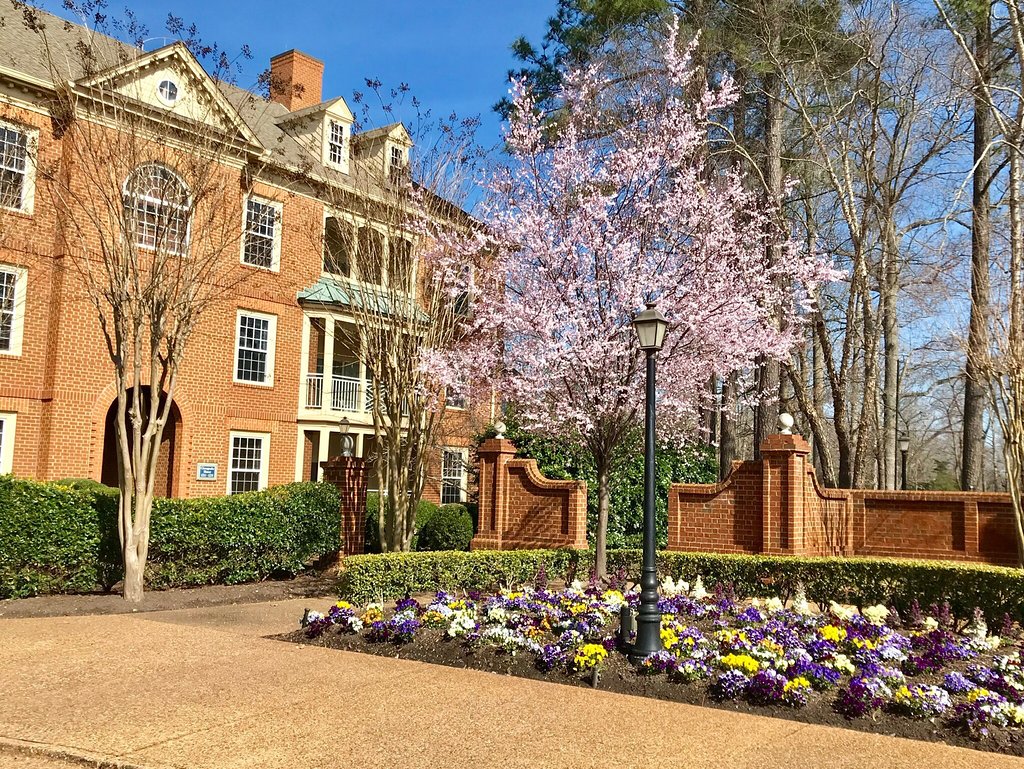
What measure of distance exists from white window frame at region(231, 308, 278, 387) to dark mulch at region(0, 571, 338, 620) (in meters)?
7.84

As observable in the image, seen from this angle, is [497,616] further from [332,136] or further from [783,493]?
[332,136]

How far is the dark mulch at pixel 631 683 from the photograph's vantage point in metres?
5.86

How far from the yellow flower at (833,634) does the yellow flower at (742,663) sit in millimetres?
1095

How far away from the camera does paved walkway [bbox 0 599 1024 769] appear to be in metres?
5.10

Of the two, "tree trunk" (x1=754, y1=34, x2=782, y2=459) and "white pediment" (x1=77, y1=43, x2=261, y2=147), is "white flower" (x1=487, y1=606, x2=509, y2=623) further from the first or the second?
"tree trunk" (x1=754, y1=34, x2=782, y2=459)

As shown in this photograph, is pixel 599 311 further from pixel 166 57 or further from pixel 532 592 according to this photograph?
pixel 166 57

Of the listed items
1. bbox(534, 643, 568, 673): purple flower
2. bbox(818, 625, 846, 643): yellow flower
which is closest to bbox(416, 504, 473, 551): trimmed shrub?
bbox(534, 643, 568, 673): purple flower

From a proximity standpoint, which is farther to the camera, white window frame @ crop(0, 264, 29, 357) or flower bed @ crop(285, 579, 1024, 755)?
white window frame @ crop(0, 264, 29, 357)

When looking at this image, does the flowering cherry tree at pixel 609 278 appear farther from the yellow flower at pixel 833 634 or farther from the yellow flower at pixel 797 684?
the yellow flower at pixel 797 684

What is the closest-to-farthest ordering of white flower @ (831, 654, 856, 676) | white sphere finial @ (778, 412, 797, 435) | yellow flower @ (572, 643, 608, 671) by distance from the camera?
white flower @ (831, 654, 856, 676) → yellow flower @ (572, 643, 608, 671) → white sphere finial @ (778, 412, 797, 435)

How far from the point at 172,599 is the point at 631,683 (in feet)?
25.1

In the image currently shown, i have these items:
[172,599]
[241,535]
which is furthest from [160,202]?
[172,599]

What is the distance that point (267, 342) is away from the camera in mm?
21984

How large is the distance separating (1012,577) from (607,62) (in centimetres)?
1346
